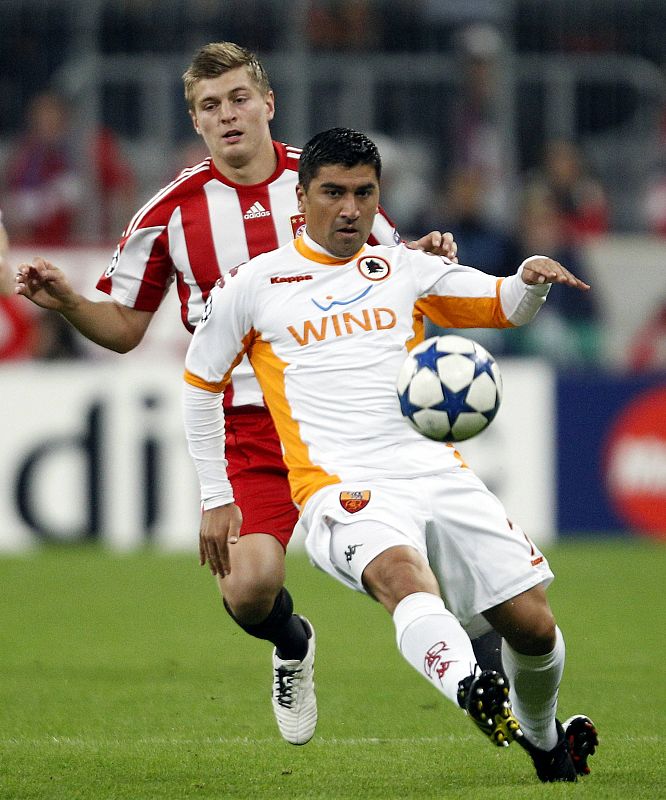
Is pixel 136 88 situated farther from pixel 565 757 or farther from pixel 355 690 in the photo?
pixel 565 757

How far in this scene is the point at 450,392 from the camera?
4781mm

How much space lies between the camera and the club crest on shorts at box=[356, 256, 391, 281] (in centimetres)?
525

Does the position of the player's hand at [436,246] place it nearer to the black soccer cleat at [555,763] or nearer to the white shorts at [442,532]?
the white shorts at [442,532]

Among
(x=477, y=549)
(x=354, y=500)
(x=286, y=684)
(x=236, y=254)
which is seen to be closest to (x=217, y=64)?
(x=236, y=254)

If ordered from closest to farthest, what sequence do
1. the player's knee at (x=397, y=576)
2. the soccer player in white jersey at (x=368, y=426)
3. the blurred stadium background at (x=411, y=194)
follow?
the player's knee at (x=397, y=576) < the soccer player in white jersey at (x=368, y=426) < the blurred stadium background at (x=411, y=194)

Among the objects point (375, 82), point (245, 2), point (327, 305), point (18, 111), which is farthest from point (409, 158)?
point (327, 305)

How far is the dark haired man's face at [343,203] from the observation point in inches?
201

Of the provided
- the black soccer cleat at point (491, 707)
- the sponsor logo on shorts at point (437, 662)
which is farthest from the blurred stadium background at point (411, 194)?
the black soccer cleat at point (491, 707)

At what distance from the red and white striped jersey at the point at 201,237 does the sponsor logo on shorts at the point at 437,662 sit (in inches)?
72.6

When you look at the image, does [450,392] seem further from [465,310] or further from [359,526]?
[465,310]

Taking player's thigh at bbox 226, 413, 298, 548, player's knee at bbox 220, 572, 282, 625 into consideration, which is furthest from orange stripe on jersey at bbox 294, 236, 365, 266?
player's knee at bbox 220, 572, 282, 625

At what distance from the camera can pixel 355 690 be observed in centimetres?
722

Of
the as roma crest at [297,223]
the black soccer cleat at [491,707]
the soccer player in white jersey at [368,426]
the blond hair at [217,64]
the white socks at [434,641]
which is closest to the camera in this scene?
the black soccer cleat at [491,707]

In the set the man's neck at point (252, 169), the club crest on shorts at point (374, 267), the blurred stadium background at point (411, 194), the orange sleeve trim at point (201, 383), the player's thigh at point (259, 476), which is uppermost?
the man's neck at point (252, 169)
